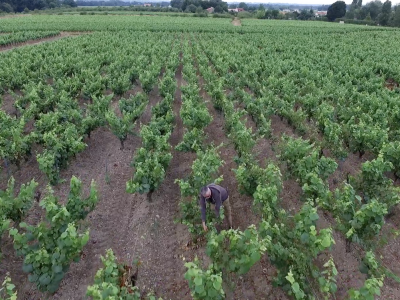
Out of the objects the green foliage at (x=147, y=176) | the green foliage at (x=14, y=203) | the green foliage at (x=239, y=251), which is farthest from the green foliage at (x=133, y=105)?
the green foliage at (x=239, y=251)

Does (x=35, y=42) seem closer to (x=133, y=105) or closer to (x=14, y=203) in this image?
(x=133, y=105)

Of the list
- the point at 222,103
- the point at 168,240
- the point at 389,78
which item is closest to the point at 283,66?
the point at 389,78

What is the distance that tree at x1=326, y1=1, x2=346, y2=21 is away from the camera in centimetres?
9289

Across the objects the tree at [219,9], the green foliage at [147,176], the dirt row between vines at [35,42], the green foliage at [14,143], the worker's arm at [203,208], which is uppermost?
the worker's arm at [203,208]

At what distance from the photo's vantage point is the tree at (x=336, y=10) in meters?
92.9

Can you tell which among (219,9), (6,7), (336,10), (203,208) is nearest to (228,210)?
(203,208)

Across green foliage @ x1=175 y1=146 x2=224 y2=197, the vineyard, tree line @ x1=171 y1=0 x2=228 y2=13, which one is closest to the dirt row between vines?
the vineyard

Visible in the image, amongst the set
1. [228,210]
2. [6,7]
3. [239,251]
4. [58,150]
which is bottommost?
[6,7]

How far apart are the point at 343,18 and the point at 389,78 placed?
82908 millimetres

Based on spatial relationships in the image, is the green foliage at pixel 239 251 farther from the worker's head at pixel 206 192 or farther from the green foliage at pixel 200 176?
the green foliage at pixel 200 176

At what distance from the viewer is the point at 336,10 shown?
9381 cm

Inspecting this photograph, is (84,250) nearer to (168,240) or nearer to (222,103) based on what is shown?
(168,240)

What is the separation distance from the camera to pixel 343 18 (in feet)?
311

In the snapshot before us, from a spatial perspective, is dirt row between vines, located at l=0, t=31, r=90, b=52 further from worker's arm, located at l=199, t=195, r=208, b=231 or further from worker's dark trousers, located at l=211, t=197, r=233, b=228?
worker's arm, located at l=199, t=195, r=208, b=231
